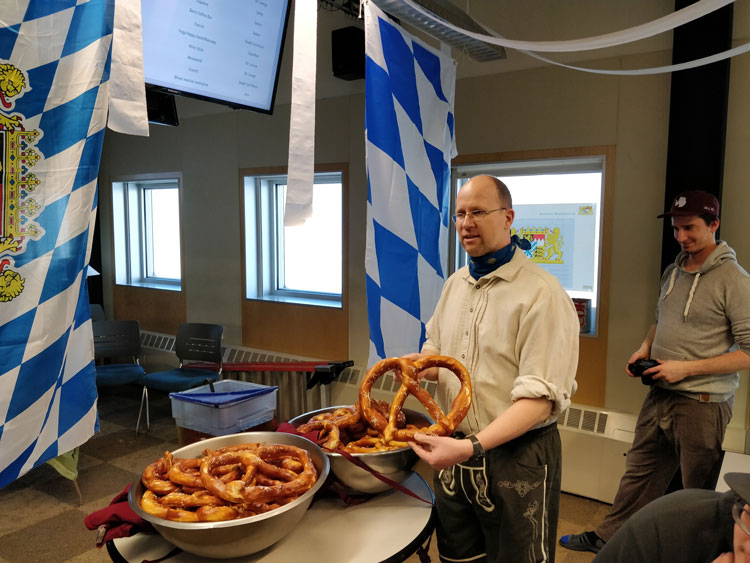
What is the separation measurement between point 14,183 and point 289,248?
3.84 meters

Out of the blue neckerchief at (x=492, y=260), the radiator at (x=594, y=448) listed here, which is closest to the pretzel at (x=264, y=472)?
the blue neckerchief at (x=492, y=260)

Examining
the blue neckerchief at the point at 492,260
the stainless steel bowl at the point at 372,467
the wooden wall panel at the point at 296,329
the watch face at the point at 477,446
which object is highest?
the blue neckerchief at the point at 492,260

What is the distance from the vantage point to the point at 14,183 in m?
1.34

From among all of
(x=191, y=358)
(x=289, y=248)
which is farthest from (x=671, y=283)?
(x=191, y=358)

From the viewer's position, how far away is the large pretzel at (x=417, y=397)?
4.94 feet

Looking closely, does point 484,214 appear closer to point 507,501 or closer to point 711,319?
point 507,501

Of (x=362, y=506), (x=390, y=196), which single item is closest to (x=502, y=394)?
(x=362, y=506)

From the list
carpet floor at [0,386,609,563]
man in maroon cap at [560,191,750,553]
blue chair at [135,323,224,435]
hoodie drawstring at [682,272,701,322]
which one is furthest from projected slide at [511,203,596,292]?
blue chair at [135,323,224,435]

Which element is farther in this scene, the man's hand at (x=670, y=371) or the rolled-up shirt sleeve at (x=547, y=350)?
the man's hand at (x=670, y=371)

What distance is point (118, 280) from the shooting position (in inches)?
248

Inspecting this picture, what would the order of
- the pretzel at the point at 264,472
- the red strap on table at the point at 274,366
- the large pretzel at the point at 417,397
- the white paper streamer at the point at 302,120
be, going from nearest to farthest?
the pretzel at the point at 264,472 < the large pretzel at the point at 417,397 < the white paper streamer at the point at 302,120 < the red strap on table at the point at 274,366

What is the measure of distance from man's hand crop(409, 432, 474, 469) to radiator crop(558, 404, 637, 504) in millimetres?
2322

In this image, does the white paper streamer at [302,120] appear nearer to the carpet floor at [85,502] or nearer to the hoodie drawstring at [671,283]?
the carpet floor at [85,502]

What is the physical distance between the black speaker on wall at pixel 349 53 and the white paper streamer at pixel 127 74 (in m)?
2.76
